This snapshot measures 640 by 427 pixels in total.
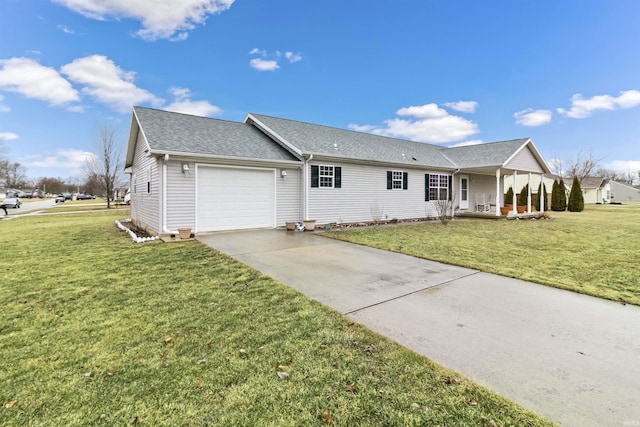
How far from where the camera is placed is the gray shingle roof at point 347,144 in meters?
13.0

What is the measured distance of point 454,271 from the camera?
5953 mm

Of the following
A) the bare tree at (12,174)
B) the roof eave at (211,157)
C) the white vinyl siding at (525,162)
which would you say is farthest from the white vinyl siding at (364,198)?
the bare tree at (12,174)

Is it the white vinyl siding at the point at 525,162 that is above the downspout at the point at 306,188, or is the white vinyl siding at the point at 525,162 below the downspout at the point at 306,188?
above

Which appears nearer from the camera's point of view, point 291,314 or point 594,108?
point 291,314

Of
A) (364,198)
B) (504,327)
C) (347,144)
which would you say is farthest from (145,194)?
(504,327)

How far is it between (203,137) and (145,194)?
11.3ft

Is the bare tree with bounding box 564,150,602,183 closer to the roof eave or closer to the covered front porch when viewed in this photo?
the covered front porch

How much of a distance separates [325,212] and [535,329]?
966 centimetres

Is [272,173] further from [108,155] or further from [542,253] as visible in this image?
[108,155]

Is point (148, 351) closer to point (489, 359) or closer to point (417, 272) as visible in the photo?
point (489, 359)

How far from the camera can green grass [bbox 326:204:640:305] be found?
524 cm

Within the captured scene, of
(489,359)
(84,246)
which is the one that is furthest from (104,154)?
(489,359)

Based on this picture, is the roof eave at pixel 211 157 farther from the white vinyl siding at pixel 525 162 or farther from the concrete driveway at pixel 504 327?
the white vinyl siding at pixel 525 162

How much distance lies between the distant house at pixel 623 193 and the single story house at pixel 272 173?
58.2 metres
